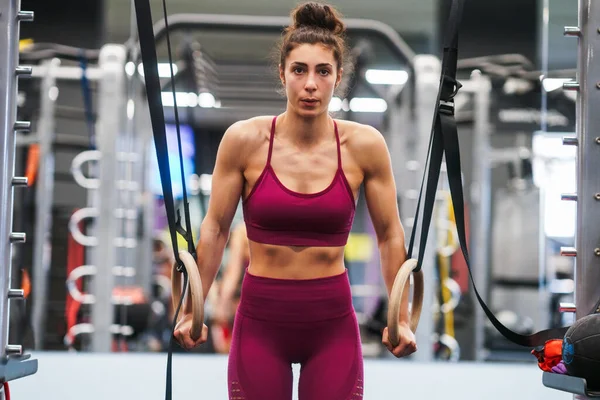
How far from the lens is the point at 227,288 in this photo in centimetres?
596

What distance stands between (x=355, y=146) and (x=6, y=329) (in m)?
1.08

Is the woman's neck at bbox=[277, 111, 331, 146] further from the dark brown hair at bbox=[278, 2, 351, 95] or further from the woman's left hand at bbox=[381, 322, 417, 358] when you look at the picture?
the woman's left hand at bbox=[381, 322, 417, 358]

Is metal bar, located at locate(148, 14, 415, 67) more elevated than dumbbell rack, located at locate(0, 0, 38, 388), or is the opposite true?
metal bar, located at locate(148, 14, 415, 67)

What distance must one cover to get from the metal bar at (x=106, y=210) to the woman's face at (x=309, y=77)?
3229 mm

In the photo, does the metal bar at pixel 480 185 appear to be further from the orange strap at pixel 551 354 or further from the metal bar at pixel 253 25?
the orange strap at pixel 551 354

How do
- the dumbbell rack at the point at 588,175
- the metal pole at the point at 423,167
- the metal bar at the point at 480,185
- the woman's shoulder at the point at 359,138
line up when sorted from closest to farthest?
the woman's shoulder at the point at 359,138
the dumbbell rack at the point at 588,175
the metal pole at the point at 423,167
the metal bar at the point at 480,185

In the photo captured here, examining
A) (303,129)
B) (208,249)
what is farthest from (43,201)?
(303,129)

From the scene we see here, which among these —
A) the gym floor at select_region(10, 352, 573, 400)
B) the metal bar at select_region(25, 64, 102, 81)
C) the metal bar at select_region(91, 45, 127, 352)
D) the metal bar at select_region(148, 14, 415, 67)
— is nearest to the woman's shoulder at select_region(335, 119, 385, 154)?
the gym floor at select_region(10, 352, 573, 400)

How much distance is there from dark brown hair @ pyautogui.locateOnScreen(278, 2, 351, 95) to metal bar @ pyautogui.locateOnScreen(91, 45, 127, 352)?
10.2 feet

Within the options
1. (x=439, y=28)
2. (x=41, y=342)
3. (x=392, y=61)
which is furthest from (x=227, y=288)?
(x=439, y=28)

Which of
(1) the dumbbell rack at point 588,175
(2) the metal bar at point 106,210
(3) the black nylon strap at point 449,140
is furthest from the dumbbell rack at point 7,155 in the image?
(2) the metal bar at point 106,210

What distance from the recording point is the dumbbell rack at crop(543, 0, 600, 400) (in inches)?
87.3

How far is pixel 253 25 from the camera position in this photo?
196 inches

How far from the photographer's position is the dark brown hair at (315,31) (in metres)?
1.98
